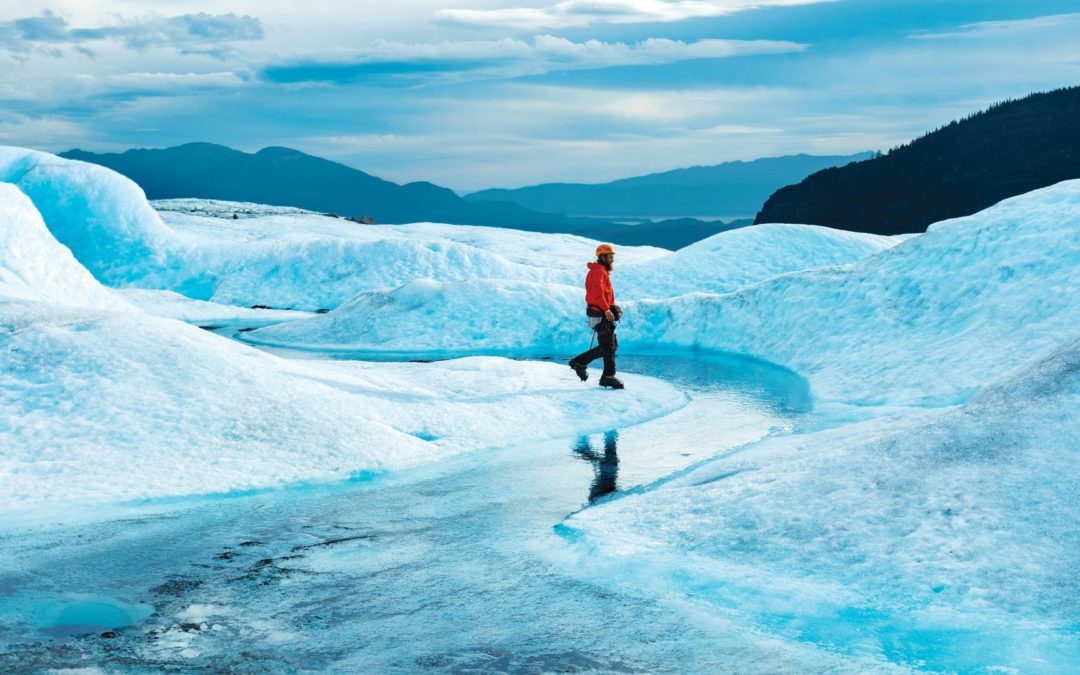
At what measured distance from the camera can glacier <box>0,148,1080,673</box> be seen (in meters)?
6.23

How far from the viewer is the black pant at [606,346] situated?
45.3 ft

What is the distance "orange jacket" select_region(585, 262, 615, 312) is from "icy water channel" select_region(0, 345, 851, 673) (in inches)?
135

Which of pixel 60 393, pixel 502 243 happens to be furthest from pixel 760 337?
pixel 502 243

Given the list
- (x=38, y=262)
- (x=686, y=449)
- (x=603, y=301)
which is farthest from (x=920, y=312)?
(x=38, y=262)

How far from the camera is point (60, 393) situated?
1097cm

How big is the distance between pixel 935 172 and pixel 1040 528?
11274 cm

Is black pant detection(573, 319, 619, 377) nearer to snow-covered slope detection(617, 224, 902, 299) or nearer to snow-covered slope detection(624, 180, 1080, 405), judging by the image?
snow-covered slope detection(624, 180, 1080, 405)

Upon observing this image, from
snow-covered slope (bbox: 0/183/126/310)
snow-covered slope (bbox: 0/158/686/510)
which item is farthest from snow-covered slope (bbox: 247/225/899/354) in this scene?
snow-covered slope (bbox: 0/158/686/510)

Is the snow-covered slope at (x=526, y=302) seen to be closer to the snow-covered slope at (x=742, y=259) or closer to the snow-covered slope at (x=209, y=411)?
the snow-covered slope at (x=742, y=259)

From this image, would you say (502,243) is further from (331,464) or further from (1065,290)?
(331,464)

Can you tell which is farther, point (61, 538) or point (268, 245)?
point (268, 245)

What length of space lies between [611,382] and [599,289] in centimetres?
164

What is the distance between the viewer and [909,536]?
681cm

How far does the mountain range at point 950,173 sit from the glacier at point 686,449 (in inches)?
3372
